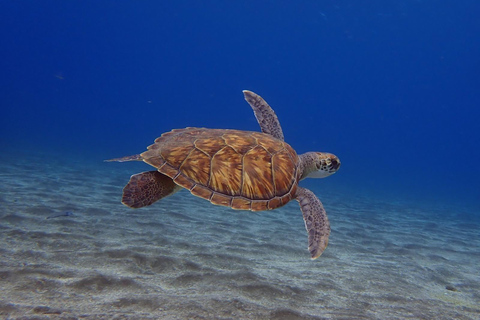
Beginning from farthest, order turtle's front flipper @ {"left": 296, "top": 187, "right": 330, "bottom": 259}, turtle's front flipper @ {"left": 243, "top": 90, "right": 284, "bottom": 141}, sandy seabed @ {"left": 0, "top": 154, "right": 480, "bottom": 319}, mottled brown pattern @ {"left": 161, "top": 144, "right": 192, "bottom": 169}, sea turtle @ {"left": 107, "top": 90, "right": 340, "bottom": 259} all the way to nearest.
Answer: turtle's front flipper @ {"left": 243, "top": 90, "right": 284, "bottom": 141}
mottled brown pattern @ {"left": 161, "top": 144, "right": 192, "bottom": 169}
sea turtle @ {"left": 107, "top": 90, "right": 340, "bottom": 259}
turtle's front flipper @ {"left": 296, "top": 187, "right": 330, "bottom": 259}
sandy seabed @ {"left": 0, "top": 154, "right": 480, "bottom": 319}

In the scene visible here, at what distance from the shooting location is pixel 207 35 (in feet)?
306

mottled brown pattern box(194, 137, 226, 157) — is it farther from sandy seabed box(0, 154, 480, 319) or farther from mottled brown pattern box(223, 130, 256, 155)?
sandy seabed box(0, 154, 480, 319)

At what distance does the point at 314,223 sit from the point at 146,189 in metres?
2.38

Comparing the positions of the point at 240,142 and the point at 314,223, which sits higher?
the point at 240,142

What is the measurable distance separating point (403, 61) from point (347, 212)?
99.7 metres

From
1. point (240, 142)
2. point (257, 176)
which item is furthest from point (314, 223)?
point (240, 142)

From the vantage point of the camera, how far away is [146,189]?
3.75 metres

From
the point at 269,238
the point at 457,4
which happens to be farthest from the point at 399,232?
the point at 457,4

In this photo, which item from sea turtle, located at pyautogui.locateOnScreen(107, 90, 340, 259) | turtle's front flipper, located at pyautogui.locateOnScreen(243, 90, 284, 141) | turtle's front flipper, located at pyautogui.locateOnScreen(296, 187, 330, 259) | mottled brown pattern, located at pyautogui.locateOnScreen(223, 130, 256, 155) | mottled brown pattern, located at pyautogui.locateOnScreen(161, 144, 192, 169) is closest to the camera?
turtle's front flipper, located at pyautogui.locateOnScreen(296, 187, 330, 259)

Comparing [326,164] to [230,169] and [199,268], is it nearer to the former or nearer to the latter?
[230,169]

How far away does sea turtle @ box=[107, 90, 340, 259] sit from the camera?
3764mm

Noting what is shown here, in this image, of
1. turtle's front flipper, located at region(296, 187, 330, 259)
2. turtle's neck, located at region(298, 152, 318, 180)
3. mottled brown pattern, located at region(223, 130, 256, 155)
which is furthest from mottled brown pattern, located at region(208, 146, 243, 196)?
turtle's neck, located at region(298, 152, 318, 180)

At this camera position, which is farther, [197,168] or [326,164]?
[326,164]

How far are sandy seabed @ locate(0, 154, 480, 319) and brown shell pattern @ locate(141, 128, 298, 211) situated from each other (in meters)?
1.12
